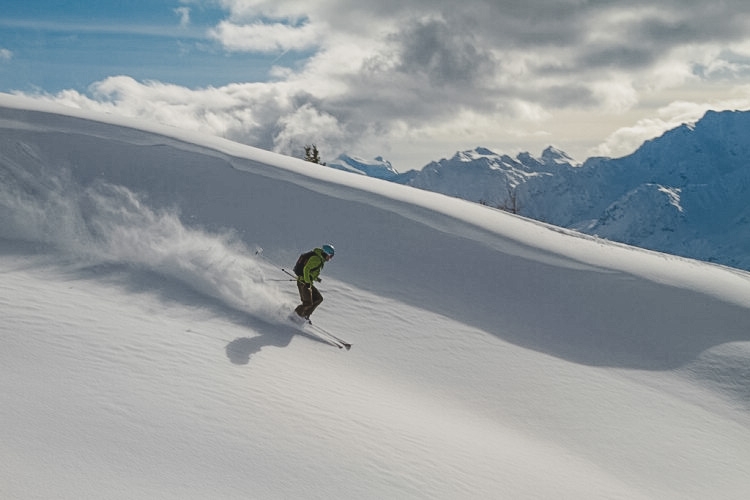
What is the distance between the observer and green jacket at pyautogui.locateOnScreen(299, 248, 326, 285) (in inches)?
364

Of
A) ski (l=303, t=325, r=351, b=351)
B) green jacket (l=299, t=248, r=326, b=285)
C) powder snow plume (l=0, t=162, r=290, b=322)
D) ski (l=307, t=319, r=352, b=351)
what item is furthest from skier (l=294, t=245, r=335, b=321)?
powder snow plume (l=0, t=162, r=290, b=322)

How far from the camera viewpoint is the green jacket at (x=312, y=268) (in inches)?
364

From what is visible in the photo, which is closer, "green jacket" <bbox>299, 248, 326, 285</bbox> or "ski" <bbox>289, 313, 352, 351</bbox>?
"ski" <bbox>289, 313, 352, 351</bbox>

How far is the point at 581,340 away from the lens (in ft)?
35.3

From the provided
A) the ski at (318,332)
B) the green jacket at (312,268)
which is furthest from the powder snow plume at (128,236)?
the green jacket at (312,268)

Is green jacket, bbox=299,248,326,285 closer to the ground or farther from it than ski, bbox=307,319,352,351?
farther from it

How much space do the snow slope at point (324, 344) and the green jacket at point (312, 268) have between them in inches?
29.6

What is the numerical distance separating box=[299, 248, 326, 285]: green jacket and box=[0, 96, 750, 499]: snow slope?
0.75m

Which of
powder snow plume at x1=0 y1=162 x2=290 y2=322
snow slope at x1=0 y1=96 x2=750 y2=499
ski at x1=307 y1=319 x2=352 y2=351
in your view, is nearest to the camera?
snow slope at x1=0 y1=96 x2=750 y2=499

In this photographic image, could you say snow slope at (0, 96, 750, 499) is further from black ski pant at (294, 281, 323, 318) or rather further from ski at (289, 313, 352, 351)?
black ski pant at (294, 281, 323, 318)

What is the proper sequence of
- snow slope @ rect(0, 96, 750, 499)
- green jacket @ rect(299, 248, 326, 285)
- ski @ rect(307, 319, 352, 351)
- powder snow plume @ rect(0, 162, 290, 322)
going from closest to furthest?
snow slope @ rect(0, 96, 750, 499), ski @ rect(307, 319, 352, 351), green jacket @ rect(299, 248, 326, 285), powder snow plume @ rect(0, 162, 290, 322)

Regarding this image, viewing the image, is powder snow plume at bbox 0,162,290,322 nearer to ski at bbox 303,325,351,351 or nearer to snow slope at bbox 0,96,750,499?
snow slope at bbox 0,96,750,499

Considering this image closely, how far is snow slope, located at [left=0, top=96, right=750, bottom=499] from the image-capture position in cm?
481

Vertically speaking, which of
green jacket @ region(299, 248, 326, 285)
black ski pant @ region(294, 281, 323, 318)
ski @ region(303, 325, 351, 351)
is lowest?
ski @ region(303, 325, 351, 351)
